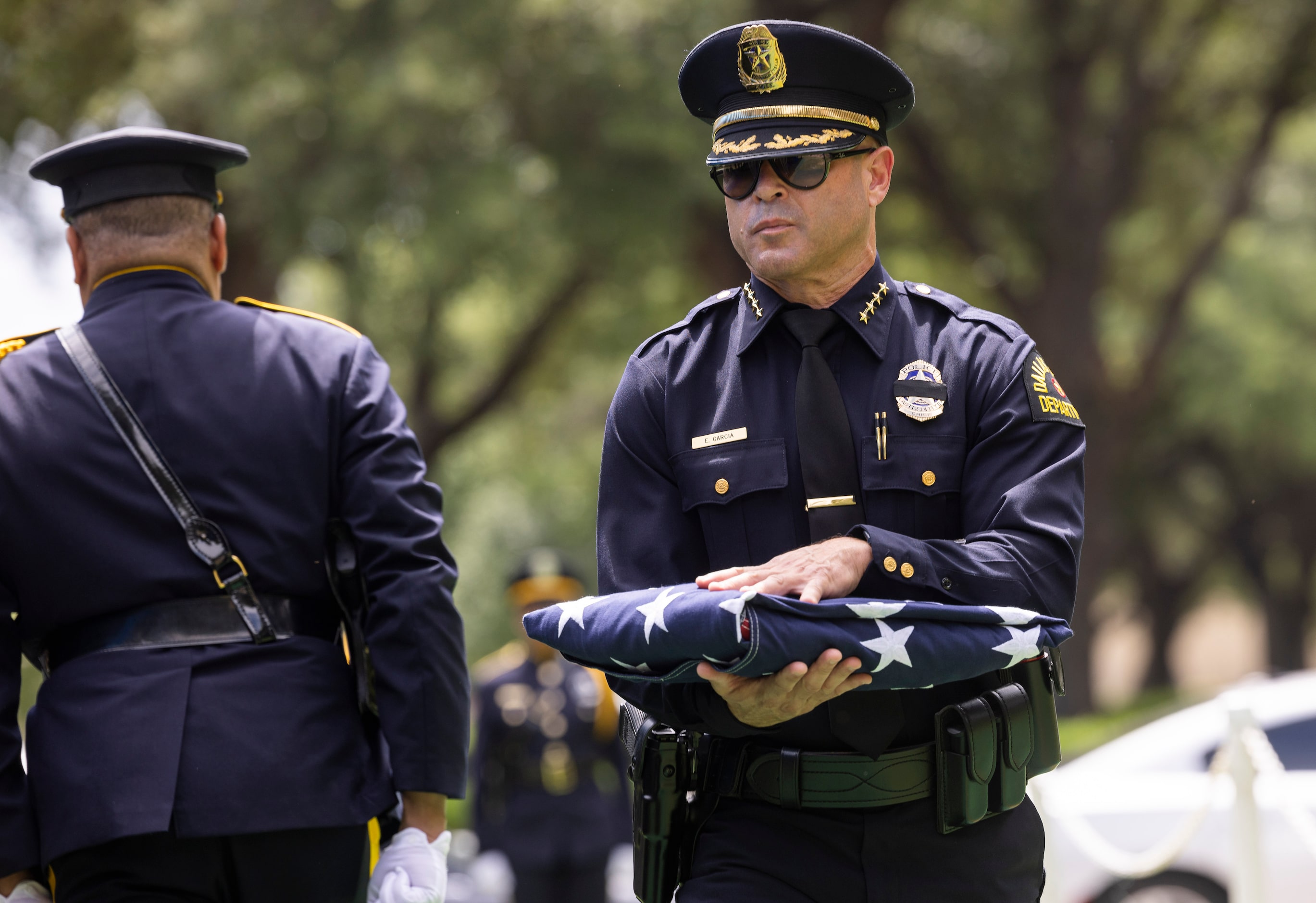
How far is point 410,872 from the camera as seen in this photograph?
129 inches

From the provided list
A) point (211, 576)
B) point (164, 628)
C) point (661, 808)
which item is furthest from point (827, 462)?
point (164, 628)

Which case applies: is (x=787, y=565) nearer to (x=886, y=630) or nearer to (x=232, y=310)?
(x=886, y=630)

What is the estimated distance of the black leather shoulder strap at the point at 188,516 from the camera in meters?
3.23

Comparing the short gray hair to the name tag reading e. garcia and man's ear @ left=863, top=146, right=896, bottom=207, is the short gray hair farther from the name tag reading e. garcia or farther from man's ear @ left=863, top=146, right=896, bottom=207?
man's ear @ left=863, top=146, right=896, bottom=207

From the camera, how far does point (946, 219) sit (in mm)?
15867

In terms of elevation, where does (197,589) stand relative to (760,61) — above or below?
below

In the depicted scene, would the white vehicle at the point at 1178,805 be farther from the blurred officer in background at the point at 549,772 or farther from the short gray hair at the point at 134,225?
the short gray hair at the point at 134,225

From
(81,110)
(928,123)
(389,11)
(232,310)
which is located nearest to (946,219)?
(928,123)

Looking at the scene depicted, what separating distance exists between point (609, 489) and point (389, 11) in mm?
10951

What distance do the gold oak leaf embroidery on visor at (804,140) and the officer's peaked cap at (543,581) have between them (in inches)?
244

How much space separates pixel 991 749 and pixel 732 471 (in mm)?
696

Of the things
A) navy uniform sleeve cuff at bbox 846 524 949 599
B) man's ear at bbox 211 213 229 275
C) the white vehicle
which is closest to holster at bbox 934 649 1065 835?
navy uniform sleeve cuff at bbox 846 524 949 599

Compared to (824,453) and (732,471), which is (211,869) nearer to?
(732,471)

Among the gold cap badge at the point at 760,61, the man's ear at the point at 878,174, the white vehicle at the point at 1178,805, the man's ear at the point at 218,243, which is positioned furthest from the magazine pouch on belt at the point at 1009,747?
the white vehicle at the point at 1178,805
